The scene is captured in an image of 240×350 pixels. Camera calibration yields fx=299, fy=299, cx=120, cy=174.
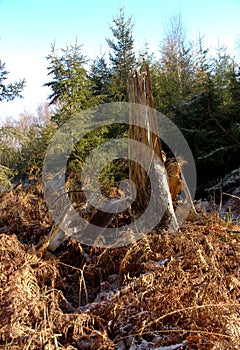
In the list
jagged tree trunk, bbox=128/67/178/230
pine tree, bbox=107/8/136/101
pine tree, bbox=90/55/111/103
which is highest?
pine tree, bbox=107/8/136/101

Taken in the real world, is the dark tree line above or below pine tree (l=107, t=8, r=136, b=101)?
below

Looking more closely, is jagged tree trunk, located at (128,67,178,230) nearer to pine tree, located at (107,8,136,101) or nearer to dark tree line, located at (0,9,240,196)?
Result: dark tree line, located at (0,9,240,196)

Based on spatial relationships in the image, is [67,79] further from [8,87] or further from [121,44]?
[121,44]

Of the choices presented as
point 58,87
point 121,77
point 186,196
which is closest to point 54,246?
point 186,196

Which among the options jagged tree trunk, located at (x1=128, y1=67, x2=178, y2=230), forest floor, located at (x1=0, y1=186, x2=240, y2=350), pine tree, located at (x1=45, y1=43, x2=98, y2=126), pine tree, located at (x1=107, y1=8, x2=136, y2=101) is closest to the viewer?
forest floor, located at (x1=0, y1=186, x2=240, y2=350)

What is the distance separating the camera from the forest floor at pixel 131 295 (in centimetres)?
215

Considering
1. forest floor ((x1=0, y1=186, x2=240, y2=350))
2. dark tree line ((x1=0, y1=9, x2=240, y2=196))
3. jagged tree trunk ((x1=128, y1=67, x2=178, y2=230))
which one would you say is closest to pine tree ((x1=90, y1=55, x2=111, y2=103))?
dark tree line ((x1=0, y1=9, x2=240, y2=196))

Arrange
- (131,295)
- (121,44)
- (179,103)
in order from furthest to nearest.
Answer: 1. (121,44)
2. (179,103)
3. (131,295)

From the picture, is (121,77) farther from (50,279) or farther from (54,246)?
(50,279)

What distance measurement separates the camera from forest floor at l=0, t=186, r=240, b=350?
2146 millimetres

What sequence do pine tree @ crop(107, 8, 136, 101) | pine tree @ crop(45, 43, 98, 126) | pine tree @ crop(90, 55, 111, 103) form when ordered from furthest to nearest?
1. pine tree @ crop(107, 8, 136, 101)
2. pine tree @ crop(90, 55, 111, 103)
3. pine tree @ crop(45, 43, 98, 126)

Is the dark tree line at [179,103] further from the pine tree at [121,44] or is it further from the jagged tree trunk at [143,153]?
the jagged tree trunk at [143,153]

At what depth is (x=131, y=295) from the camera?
261 cm

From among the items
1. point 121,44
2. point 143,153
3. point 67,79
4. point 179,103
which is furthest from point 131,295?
point 121,44
